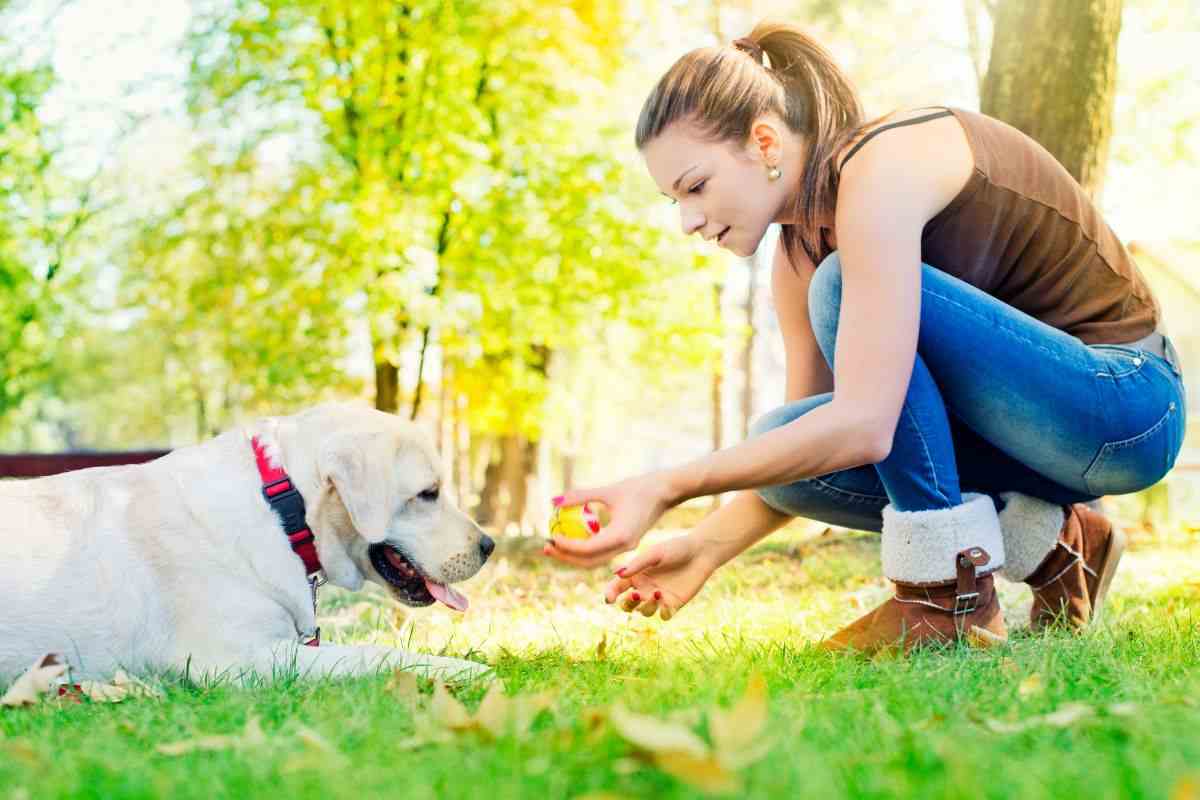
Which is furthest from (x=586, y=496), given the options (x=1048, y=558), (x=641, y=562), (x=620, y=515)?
(x=1048, y=558)

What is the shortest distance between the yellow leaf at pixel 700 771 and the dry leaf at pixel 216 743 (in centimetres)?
85

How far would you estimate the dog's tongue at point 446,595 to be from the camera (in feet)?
12.2

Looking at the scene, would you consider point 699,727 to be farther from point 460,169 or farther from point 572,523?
point 460,169

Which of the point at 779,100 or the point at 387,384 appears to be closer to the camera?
the point at 779,100

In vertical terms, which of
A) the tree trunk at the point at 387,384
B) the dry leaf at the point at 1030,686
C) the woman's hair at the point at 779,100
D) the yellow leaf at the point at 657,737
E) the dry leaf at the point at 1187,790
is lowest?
the tree trunk at the point at 387,384

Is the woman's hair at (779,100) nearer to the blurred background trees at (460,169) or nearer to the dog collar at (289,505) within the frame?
the dog collar at (289,505)

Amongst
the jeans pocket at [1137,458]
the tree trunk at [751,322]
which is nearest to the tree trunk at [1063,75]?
the jeans pocket at [1137,458]

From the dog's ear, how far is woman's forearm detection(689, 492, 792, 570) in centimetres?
102

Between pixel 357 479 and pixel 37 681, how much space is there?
41.0 inches

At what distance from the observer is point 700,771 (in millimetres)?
1517

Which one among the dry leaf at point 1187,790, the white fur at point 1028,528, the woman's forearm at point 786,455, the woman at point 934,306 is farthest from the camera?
the white fur at point 1028,528

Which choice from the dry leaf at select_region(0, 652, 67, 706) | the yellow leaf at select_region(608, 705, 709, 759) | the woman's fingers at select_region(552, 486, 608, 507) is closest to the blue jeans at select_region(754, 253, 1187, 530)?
the woman's fingers at select_region(552, 486, 608, 507)

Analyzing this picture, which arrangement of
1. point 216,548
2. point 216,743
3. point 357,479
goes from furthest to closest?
1. point 357,479
2. point 216,548
3. point 216,743

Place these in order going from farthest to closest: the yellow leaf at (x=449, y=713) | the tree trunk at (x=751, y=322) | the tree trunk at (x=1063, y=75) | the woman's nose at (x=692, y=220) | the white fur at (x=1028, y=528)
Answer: the tree trunk at (x=751, y=322) → the tree trunk at (x=1063, y=75) → the white fur at (x=1028, y=528) → the woman's nose at (x=692, y=220) → the yellow leaf at (x=449, y=713)
